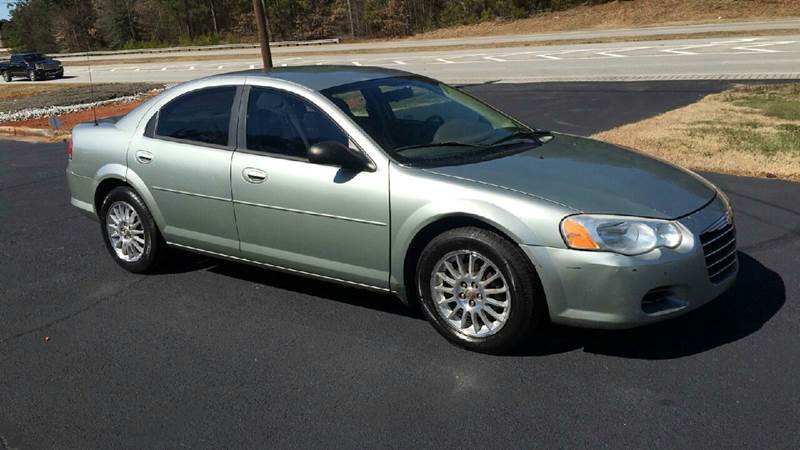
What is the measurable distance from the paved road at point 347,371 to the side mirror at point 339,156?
98 centimetres

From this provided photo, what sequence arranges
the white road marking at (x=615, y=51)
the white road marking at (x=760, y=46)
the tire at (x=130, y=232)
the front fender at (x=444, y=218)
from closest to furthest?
the front fender at (x=444, y=218)
the tire at (x=130, y=232)
the white road marking at (x=760, y=46)
the white road marking at (x=615, y=51)

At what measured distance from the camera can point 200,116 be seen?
17.6 ft

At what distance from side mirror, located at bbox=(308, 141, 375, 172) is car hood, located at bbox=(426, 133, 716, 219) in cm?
40

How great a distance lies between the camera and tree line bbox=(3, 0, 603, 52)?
5603 cm

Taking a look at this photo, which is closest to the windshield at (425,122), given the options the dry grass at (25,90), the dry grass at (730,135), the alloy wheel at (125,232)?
the alloy wheel at (125,232)

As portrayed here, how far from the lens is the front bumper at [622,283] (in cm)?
380

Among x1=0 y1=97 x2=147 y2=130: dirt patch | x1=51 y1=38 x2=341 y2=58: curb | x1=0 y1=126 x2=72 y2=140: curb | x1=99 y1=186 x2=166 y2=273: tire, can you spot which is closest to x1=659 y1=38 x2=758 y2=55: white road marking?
x1=0 y1=97 x2=147 y2=130: dirt patch

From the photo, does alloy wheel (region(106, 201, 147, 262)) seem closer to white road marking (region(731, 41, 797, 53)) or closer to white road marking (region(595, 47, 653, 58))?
white road marking (region(731, 41, 797, 53))

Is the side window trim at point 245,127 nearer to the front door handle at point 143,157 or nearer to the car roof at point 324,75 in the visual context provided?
the car roof at point 324,75

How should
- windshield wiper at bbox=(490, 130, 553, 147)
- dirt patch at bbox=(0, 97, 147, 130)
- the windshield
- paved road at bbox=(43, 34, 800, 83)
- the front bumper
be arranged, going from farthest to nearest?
paved road at bbox=(43, 34, 800, 83) → dirt patch at bbox=(0, 97, 147, 130) → windshield wiper at bbox=(490, 130, 553, 147) → the windshield → the front bumper

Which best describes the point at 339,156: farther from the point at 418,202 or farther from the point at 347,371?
the point at 347,371

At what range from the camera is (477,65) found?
26922mm

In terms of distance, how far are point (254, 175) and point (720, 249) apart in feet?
8.95

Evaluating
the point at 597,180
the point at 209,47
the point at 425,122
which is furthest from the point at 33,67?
the point at 597,180
